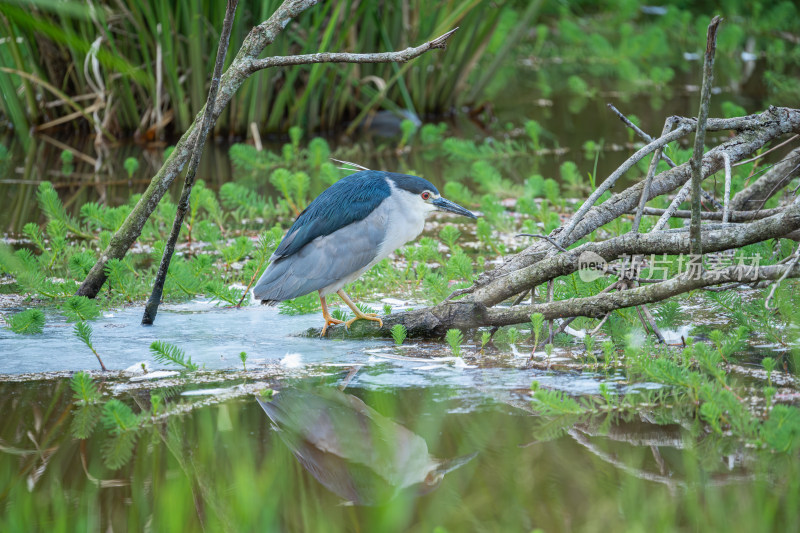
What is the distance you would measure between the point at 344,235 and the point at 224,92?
0.87m

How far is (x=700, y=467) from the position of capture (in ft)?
9.25

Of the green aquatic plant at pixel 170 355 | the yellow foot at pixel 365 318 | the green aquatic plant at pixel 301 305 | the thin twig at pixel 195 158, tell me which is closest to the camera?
the green aquatic plant at pixel 170 355

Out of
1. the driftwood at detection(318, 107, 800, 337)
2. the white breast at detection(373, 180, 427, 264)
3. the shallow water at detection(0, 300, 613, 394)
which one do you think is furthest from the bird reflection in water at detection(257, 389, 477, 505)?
the white breast at detection(373, 180, 427, 264)

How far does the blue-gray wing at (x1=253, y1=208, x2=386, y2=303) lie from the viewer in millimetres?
4355

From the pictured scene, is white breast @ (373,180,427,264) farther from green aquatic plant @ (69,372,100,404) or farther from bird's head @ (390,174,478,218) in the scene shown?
green aquatic plant @ (69,372,100,404)

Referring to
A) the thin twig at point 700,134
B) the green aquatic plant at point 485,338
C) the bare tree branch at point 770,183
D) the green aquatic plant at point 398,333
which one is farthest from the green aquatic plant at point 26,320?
the bare tree branch at point 770,183

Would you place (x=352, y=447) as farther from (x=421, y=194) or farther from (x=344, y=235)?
(x=421, y=194)

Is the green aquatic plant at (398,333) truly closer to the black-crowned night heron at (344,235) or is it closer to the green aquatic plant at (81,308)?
the black-crowned night heron at (344,235)

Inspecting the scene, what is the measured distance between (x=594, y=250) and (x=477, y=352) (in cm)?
65

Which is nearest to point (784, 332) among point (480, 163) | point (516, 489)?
point (516, 489)

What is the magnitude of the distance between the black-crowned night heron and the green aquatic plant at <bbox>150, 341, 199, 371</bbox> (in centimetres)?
67

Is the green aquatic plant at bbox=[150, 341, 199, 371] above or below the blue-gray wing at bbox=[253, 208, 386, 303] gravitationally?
below

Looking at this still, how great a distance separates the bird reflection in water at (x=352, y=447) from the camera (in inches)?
112

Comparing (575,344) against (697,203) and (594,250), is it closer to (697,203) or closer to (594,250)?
(594,250)
